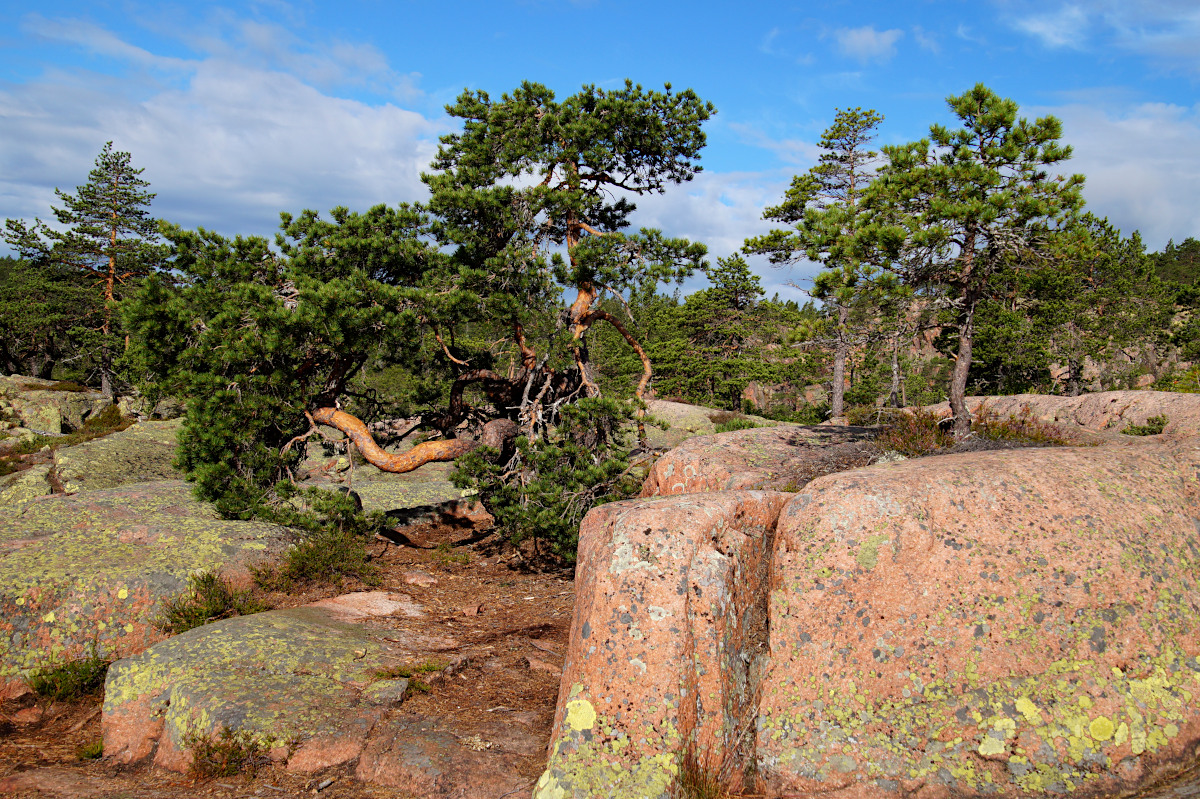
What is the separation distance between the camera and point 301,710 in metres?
5.48

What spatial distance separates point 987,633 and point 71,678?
8.76 meters

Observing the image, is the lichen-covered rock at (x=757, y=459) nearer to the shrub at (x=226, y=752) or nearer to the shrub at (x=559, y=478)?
the shrub at (x=559, y=478)

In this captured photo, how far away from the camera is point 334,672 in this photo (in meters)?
6.13

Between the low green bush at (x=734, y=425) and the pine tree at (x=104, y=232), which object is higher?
Answer: the pine tree at (x=104, y=232)

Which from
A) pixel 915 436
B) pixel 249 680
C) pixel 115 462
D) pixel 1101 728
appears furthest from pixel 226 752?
pixel 115 462

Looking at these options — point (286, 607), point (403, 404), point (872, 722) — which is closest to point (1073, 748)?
point (872, 722)

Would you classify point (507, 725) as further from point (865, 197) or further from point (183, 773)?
point (865, 197)

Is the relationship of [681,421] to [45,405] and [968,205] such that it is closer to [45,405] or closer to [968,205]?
[968,205]

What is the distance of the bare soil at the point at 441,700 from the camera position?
4.88 metres

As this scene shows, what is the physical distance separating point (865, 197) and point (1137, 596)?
6371 millimetres

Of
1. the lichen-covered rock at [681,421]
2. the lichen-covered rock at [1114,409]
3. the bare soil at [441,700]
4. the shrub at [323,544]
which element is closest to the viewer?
the bare soil at [441,700]

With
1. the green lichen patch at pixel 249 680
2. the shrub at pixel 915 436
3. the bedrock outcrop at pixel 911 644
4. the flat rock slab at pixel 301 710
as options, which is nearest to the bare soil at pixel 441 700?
the flat rock slab at pixel 301 710

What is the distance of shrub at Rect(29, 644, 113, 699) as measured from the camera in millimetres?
6555

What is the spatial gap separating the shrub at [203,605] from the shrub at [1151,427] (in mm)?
14374
